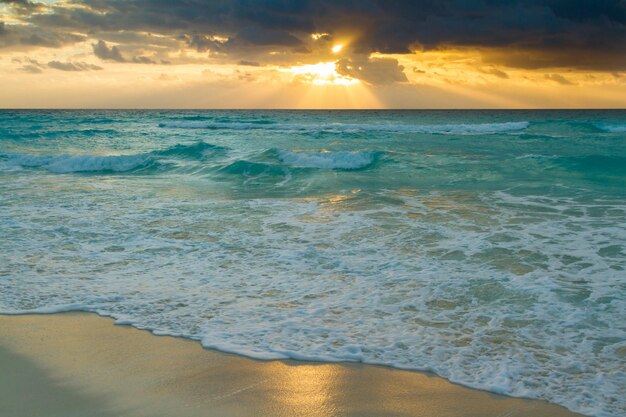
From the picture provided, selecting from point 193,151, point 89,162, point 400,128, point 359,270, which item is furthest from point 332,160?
point 400,128

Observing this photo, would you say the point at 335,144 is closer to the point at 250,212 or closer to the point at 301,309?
the point at 250,212

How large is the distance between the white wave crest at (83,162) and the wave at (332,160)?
563 cm

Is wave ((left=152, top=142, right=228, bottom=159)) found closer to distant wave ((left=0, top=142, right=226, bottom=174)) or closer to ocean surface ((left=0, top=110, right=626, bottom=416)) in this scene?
distant wave ((left=0, top=142, right=226, bottom=174))

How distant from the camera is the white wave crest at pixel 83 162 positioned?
2097cm

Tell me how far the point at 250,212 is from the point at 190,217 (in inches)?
47.2

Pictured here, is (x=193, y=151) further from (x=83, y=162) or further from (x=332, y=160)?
(x=332, y=160)

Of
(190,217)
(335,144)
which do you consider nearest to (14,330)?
(190,217)

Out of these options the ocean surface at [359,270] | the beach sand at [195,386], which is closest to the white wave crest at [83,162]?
the ocean surface at [359,270]

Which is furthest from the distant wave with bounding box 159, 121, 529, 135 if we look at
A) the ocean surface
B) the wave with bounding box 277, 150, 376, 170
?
the ocean surface

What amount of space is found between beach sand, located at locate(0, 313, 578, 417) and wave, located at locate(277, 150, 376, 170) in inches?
617

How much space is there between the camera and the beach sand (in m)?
3.70

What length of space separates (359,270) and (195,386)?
3.24 m

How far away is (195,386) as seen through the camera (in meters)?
Result: 4.02

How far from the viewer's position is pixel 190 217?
1030 centimetres
